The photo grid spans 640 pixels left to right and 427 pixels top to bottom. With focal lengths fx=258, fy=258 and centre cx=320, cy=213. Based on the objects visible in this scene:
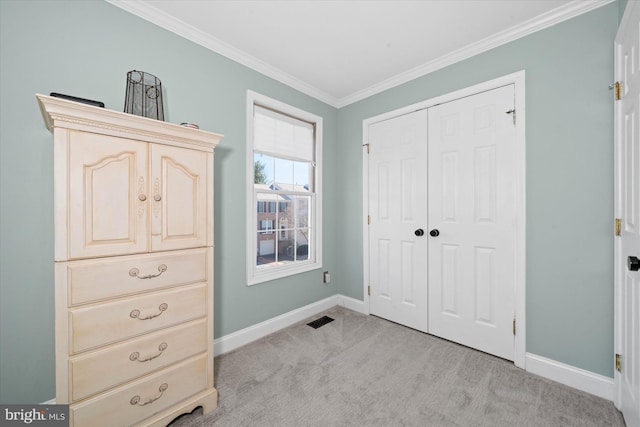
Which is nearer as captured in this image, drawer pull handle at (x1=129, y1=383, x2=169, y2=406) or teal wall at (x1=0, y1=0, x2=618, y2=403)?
drawer pull handle at (x1=129, y1=383, x2=169, y2=406)

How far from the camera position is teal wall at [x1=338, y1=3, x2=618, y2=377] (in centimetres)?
173

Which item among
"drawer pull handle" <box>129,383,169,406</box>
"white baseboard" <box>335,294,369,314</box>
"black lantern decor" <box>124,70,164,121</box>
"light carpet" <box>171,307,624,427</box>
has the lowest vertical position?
"light carpet" <box>171,307,624,427</box>

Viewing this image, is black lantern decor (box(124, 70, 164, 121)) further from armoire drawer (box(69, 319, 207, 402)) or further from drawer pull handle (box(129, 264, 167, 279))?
armoire drawer (box(69, 319, 207, 402))

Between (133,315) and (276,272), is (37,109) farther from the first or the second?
(276,272)


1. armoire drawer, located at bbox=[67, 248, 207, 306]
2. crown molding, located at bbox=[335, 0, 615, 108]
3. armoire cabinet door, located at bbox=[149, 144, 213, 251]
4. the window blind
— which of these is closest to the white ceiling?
crown molding, located at bbox=[335, 0, 615, 108]

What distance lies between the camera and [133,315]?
1.34m

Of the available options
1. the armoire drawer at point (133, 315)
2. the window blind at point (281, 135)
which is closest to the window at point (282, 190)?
the window blind at point (281, 135)

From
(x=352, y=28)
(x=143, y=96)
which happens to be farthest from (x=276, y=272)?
(x=352, y=28)

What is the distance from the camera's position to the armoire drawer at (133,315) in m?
1.20

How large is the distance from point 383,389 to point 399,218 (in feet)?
5.29

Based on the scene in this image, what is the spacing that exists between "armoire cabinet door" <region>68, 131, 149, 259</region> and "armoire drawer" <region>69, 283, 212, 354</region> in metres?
0.27

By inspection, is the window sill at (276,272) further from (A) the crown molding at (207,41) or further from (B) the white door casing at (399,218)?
(A) the crown molding at (207,41)

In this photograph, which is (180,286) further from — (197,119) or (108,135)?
(197,119)

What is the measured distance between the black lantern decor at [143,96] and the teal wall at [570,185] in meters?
2.66
